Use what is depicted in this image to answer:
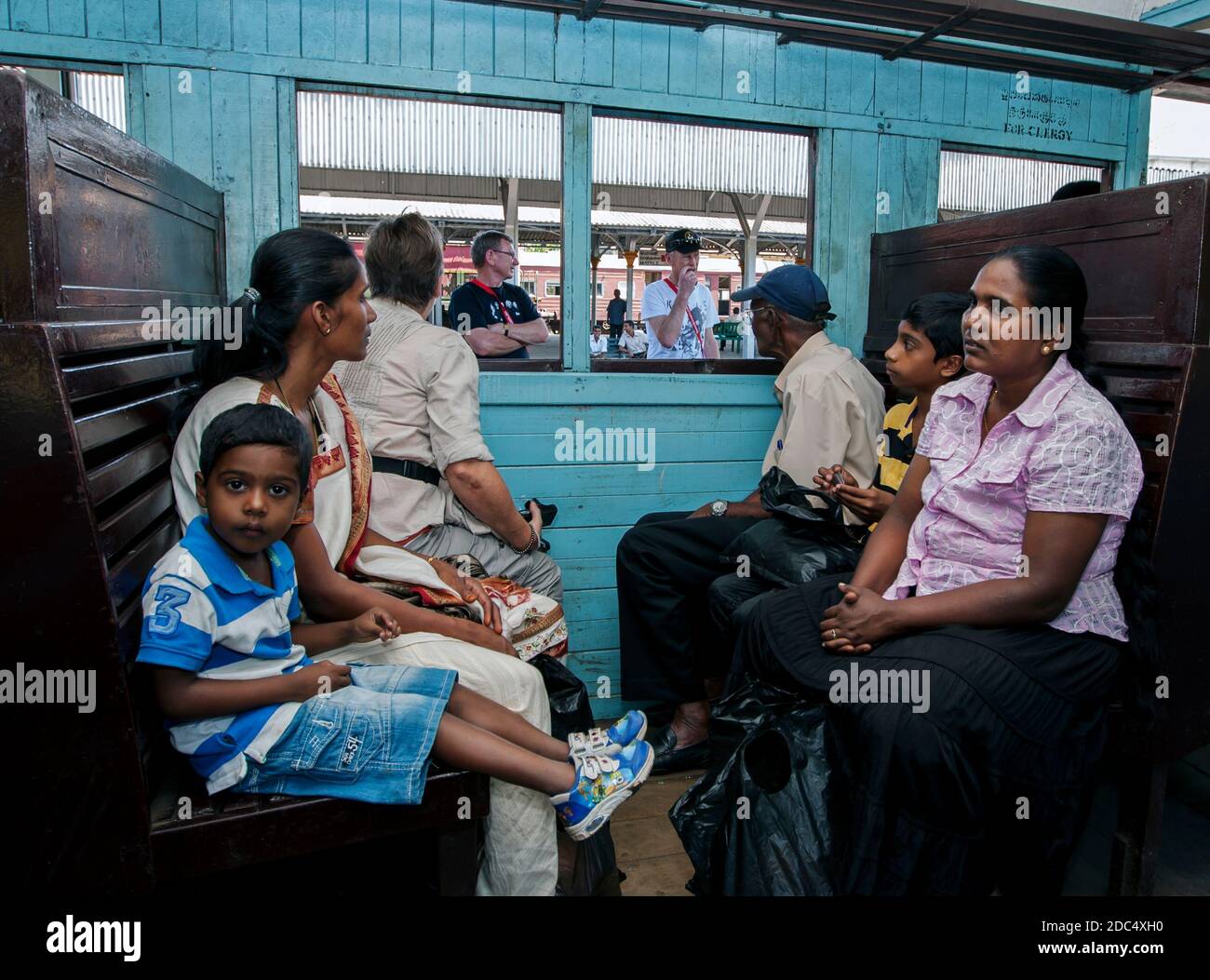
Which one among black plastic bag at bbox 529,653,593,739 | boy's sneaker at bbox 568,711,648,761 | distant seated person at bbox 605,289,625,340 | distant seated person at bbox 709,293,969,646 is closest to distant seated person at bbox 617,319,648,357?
distant seated person at bbox 605,289,625,340

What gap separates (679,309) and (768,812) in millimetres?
3536

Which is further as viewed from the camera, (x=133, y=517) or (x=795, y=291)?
(x=795, y=291)

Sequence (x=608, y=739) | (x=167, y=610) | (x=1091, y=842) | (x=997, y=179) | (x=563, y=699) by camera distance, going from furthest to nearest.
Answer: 1. (x=997, y=179)
2. (x=1091, y=842)
3. (x=563, y=699)
4. (x=608, y=739)
5. (x=167, y=610)

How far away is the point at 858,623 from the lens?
7.63 ft

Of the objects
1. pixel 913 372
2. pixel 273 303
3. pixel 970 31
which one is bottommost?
pixel 913 372

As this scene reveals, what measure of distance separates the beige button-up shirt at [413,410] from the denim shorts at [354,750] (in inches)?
40.1

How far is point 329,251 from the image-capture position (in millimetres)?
2322

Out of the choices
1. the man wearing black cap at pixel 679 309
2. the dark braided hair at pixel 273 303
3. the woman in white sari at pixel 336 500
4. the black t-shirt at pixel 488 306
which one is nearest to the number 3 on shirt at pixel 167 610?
the woman in white sari at pixel 336 500

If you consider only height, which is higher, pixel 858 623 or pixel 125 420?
pixel 125 420

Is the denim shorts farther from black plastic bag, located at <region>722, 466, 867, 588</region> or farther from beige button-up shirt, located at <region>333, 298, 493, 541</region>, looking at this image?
black plastic bag, located at <region>722, 466, 867, 588</region>

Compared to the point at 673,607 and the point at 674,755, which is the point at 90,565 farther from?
the point at 674,755

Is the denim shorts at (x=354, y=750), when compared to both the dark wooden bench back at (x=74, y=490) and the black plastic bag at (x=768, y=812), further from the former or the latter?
the black plastic bag at (x=768, y=812)

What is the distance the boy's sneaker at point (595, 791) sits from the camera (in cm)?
204

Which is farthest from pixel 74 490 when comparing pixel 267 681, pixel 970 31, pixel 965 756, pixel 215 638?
pixel 970 31
